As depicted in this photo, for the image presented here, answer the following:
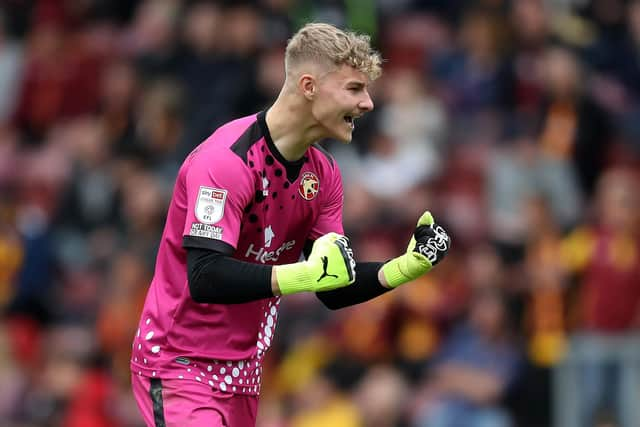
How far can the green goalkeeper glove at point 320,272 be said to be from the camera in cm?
576

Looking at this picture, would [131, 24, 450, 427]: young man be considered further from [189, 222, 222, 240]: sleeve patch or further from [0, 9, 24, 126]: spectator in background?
[0, 9, 24, 126]: spectator in background

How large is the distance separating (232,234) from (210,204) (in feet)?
0.51

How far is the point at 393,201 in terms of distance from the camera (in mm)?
11438

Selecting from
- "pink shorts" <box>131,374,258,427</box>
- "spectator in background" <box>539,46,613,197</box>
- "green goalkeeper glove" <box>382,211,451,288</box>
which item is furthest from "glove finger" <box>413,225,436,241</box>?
"spectator in background" <box>539,46,613,197</box>

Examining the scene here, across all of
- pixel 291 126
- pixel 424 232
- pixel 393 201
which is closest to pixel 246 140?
pixel 291 126

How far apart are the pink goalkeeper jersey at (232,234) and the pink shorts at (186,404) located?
38mm

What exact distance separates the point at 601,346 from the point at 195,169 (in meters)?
4.81

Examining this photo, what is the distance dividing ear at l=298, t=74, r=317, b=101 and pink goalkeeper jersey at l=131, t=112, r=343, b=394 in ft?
0.78

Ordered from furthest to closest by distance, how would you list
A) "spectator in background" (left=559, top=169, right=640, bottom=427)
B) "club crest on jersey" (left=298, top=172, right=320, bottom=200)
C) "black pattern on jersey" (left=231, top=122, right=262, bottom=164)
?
"spectator in background" (left=559, top=169, right=640, bottom=427) < "club crest on jersey" (left=298, top=172, right=320, bottom=200) < "black pattern on jersey" (left=231, top=122, right=262, bottom=164)

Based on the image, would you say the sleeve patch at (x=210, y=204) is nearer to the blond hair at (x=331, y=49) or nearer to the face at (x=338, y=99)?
the face at (x=338, y=99)

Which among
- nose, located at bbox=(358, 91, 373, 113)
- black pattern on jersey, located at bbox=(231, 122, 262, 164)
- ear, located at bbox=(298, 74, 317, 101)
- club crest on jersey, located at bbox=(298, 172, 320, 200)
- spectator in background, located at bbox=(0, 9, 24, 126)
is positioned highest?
spectator in background, located at bbox=(0, 9, 24, 126)

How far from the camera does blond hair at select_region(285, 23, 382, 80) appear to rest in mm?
6105

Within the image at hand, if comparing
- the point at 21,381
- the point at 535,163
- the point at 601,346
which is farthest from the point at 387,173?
the point at 21,381

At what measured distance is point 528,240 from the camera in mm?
10914
